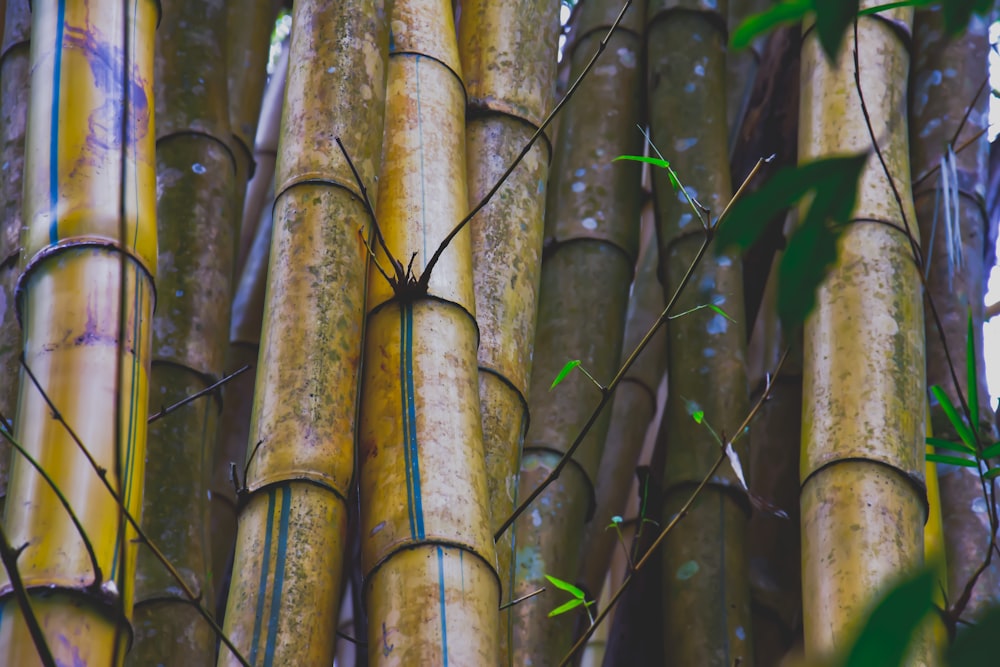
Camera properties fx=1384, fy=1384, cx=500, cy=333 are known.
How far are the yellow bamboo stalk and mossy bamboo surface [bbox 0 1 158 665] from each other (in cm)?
25

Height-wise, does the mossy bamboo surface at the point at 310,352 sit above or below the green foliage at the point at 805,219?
above

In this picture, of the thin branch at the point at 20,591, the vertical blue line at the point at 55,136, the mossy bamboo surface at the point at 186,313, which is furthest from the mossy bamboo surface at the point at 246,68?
the thin branch at the point at 20,591

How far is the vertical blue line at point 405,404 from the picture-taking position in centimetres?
135

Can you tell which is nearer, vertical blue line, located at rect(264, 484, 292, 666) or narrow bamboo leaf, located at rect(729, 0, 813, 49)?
narrow bamboo leaf, located at rect(729, 0, 813, 49)

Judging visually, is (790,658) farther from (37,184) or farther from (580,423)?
(37,184)

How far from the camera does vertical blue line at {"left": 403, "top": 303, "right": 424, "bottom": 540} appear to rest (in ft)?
4.41

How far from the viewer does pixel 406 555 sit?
1324 millimetres

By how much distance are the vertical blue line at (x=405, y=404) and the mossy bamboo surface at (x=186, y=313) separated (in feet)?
1.21

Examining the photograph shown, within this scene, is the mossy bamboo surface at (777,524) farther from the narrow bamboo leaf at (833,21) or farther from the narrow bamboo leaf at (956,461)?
the narrow bamboo leaf at (833,21)

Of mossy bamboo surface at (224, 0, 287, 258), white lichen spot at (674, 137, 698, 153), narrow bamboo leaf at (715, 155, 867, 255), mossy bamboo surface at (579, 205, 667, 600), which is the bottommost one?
narrow bamboo leaf at (715, 155, 867, 255)

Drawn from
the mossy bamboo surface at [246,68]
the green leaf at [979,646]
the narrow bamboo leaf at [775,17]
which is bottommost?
the green leaf at [979,646]

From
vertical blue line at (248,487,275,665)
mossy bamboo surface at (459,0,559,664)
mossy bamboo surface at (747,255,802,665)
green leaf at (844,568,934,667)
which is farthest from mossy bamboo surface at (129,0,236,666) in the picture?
green leaf at (844,568,934,667)

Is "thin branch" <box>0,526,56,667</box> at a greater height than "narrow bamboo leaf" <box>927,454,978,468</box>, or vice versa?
"narrow bamboo leaf" <box>927,454,978,468</box>

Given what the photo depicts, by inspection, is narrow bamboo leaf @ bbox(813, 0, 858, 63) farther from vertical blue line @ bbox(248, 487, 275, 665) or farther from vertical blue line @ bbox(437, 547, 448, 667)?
vertical blue line @ bbox(248, 487, 275, 665)
